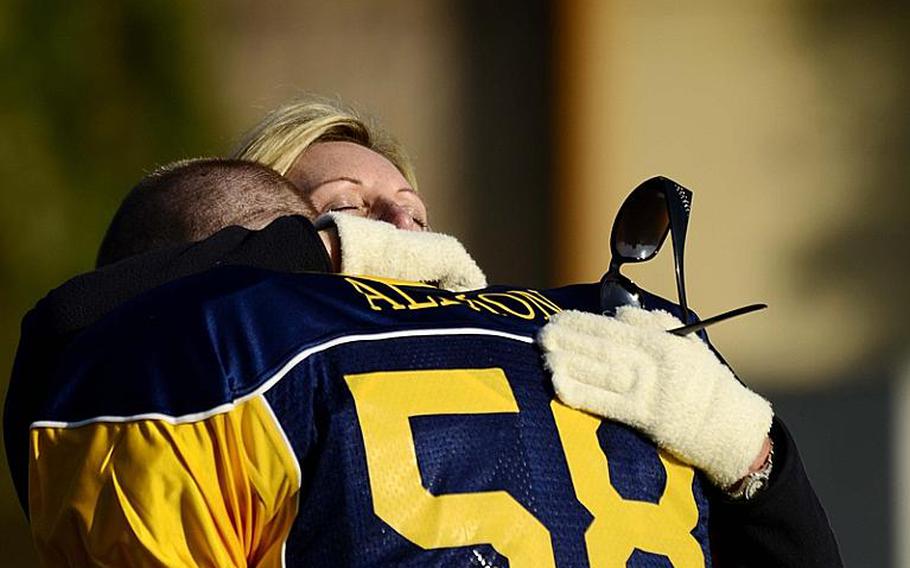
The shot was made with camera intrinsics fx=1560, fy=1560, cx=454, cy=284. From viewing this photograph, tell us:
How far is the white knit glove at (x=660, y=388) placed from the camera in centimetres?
169

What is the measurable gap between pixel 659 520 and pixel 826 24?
325 centimetres

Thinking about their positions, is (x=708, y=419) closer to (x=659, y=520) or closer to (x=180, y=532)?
(x=659, y=520)

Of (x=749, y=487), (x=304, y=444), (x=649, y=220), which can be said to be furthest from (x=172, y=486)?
(x=649, y=220)

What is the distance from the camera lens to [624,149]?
470cm

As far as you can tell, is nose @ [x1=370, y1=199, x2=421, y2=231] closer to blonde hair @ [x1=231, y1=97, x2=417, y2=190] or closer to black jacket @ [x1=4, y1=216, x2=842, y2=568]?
blonde hair @ [x1=231, y1=97, x2=417, y2=190]

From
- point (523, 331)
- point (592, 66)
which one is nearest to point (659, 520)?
point (523, 331)

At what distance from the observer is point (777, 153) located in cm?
464

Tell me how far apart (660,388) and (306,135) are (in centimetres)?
115

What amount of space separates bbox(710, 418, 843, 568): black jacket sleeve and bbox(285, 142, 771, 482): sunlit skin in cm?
78

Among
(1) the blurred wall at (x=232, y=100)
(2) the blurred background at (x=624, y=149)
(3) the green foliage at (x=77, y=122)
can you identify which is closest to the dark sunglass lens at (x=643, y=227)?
(2) the blurred background at (x=624, y=149)

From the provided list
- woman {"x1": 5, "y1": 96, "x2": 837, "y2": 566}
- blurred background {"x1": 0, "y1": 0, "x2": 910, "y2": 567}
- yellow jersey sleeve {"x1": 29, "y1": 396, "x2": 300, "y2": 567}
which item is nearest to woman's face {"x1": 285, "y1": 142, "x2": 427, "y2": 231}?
woman {"x1": 5, "y1": 96, "x2": 837, "y2": 566}

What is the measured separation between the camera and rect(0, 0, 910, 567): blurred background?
4.48 metres

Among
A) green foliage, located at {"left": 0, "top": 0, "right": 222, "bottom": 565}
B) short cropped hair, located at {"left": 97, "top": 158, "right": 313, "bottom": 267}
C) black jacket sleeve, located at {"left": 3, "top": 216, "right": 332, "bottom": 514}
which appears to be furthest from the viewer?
green foliage, located at {"left": 0, "top": 0, "right": 222, "bottom": 565}

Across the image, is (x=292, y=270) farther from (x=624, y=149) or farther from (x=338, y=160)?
(x=624, y=149)
